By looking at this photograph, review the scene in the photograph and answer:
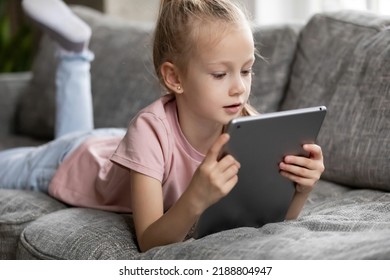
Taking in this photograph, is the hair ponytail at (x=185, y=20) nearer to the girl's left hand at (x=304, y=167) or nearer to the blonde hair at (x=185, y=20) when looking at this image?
the blonde hair at (x=185, y=20)

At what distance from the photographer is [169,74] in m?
1.76

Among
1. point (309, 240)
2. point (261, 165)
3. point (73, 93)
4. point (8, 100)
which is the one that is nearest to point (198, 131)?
point (261, 165)

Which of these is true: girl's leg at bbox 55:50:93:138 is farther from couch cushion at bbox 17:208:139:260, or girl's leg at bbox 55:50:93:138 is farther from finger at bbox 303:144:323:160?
finger at bbox 303:144:323:160

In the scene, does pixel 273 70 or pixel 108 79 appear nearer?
pixel 273 70

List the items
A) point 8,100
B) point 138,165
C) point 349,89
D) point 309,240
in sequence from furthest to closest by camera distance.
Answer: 1. point 8,100
2. point 349,89
3. point 138,165
4. point 309,240

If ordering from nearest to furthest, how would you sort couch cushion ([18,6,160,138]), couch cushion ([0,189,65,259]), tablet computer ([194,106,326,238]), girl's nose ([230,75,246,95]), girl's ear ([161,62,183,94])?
tablet computer ([194,106,326,238])
girl's nose ([230,75,246,95])
girl's ear ([161,62,183,94])
couch cushion ([0,189,65,259])
couch cushion ([18,6,160,138])

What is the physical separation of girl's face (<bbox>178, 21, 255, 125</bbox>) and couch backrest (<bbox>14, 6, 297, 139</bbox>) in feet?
2.51

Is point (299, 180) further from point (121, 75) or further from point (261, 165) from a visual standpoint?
point (121, 75)

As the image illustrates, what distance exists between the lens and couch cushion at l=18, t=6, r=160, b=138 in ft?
9.13

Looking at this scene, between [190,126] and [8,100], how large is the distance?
1555 millimetres

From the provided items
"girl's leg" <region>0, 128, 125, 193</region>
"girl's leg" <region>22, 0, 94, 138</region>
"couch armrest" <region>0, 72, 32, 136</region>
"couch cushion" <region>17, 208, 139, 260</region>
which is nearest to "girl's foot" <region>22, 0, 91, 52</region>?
"girl's leg" <region>22, 0, 94, 138</region>

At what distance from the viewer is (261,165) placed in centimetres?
161

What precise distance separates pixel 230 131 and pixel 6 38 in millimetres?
3040
